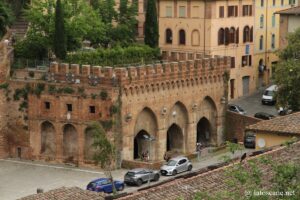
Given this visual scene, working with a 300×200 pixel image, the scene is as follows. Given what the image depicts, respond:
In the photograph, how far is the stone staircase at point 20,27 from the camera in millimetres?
89781

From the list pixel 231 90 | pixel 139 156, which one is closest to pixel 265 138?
pixel 139 156

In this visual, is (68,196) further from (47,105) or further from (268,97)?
(268,97)

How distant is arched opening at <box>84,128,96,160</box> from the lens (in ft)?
242

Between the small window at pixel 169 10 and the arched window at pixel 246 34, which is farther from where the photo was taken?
the arched window at pixel 246 34

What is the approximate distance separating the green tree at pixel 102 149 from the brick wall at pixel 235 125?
52.6ft

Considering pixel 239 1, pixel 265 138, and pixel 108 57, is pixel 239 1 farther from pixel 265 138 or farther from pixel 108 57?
pixel 265 138

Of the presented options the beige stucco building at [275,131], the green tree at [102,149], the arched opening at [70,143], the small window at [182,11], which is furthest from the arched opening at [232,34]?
the beige stucco building at [275,131]

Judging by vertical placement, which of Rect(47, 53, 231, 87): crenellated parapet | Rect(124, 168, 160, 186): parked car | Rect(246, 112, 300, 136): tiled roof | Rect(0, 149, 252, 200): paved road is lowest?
Rect(0, 149, 252, 200): paved road

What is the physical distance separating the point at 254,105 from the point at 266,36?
15.1m

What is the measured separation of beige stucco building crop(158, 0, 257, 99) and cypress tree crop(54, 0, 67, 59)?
2076 cm

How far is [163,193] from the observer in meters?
37.1

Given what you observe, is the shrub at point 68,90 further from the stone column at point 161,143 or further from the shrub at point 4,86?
the stone column at point 161,143

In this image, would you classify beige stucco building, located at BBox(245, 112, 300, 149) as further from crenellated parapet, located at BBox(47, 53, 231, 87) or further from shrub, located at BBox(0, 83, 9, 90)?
shrub, located at BBox(0, 83, 9, 90)

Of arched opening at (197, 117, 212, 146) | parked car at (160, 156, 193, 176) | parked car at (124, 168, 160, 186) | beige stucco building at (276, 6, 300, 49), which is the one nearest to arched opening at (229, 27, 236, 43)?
beige stucco building at (276, 6, 300, 49)
